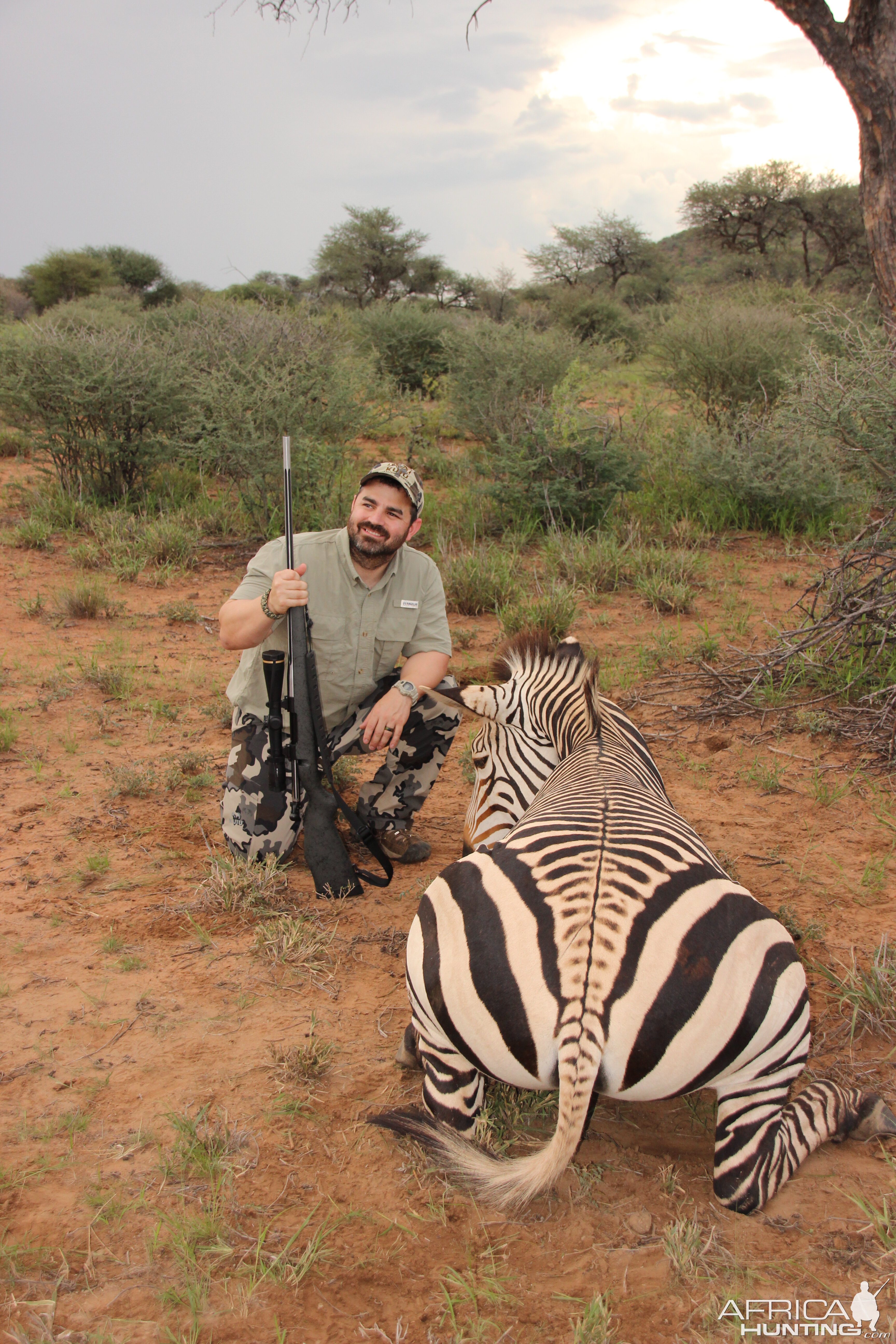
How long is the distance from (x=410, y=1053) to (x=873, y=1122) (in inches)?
46.1

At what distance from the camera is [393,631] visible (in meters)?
3.74

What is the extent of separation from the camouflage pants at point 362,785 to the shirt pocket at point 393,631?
4.0 inches

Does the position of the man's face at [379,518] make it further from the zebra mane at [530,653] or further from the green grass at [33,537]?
the green grass at [33,537]

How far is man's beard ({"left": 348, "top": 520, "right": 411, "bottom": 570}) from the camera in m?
3.51

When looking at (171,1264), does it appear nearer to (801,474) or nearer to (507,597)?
(507,597)

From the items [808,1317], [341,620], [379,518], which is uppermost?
[379,518]

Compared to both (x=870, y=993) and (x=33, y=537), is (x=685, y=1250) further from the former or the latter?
(x=33, y=537)

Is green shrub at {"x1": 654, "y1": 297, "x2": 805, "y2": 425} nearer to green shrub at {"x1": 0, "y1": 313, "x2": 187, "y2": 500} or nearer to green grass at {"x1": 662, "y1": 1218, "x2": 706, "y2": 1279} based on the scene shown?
green shrub at {"x1": 0, "y1": 313, "x2": 187, "y2": 500}

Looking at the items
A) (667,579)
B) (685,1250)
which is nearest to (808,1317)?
(685,1250)

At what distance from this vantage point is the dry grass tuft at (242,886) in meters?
3.21

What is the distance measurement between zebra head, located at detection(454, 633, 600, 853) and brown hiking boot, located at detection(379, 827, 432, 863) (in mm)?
513

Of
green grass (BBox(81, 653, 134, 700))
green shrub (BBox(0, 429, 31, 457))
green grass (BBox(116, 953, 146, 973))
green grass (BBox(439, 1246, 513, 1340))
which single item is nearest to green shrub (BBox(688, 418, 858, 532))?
green grass (BBox(81, 653, 134, 700))

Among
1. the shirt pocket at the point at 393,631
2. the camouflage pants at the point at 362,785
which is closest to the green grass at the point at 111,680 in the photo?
the camouflage pants at the point at 362,785

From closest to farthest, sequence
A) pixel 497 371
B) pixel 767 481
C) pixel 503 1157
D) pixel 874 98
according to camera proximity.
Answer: pixel 503 1157 < pixel 874 98 < pixel 767 481 < pixel 497 371
